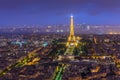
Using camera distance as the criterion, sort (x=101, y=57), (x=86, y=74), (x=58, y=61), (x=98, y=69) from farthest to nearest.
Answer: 1. (x=101, y=57)
2. (x=58, y=61)
3. (x=98, y=69)
4. (x=86, y=74)

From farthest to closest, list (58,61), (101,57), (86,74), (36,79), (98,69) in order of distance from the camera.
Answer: (101,57), (58,61), (98,69), (86,74), (36,79)

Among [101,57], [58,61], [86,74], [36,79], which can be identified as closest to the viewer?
[36,79]

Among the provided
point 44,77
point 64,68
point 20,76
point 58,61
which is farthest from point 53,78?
point 58,61

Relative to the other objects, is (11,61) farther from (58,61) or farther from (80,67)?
(80,67)

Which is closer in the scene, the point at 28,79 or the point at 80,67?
the point at 28,79

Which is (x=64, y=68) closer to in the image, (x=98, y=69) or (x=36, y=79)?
(x=98, y=69)

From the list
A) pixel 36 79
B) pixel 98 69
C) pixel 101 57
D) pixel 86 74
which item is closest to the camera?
pixel 36 79

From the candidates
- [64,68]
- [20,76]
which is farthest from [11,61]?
[20,76]

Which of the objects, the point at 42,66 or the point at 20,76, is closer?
the point at 20,76
